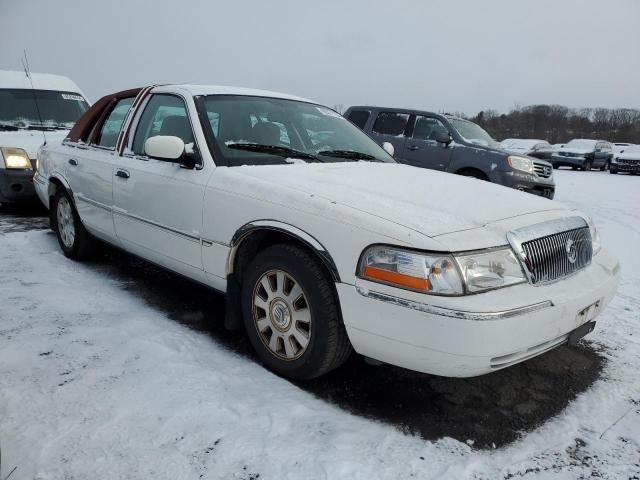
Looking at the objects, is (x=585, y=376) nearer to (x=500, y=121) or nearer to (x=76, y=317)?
(x=76, y=317)

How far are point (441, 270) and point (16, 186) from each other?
615 centimetres

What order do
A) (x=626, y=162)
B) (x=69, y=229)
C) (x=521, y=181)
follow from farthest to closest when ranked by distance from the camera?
(x=626, y=162)
(x=521, y=181)
(x=69, y=229)

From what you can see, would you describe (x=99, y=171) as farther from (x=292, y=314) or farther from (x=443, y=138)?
(x=443, y=138)

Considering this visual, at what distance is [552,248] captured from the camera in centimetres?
251

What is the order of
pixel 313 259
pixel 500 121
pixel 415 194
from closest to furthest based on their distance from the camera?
pixel 313 259
pixel 415 194
pixel 500 121

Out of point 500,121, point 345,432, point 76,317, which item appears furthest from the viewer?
point 500,121

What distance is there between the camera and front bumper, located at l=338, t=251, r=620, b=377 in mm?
2117

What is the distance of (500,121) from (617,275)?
59.6 meters

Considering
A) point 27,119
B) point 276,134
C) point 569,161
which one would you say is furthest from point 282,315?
point 569,161

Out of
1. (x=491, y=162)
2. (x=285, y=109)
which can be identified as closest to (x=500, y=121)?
(x=491, y=162)

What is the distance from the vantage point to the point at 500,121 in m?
57.7

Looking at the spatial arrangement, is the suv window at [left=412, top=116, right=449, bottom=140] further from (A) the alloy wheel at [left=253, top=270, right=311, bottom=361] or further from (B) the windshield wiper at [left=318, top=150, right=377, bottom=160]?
(A) the alloy wheel at [left=253, top=270, right=311, bottom=361]

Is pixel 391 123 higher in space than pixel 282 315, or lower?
higher

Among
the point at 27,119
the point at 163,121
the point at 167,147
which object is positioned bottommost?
the point at 27,119
